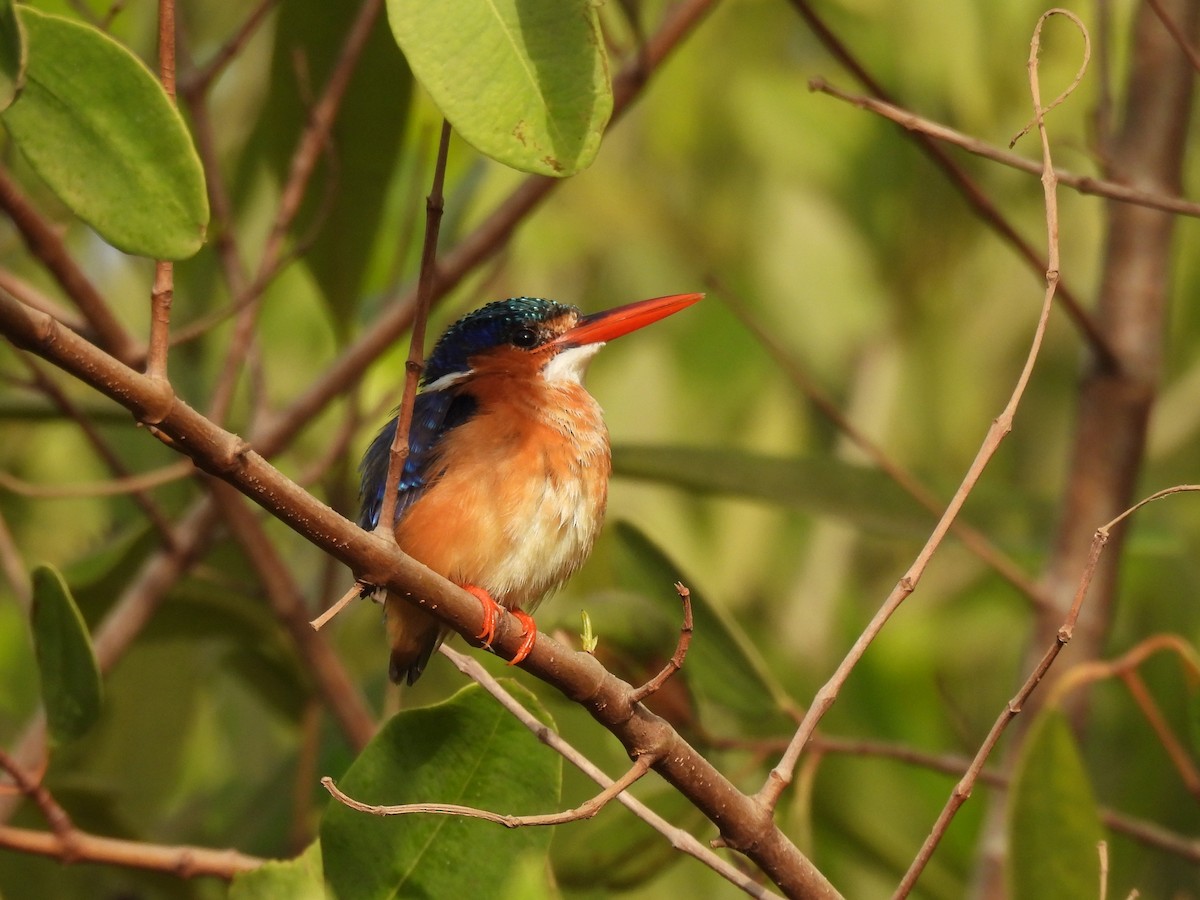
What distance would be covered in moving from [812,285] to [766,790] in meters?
3.06

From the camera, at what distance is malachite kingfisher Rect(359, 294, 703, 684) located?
101 inches

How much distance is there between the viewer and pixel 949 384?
457cm

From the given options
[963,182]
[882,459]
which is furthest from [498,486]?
[963,182]

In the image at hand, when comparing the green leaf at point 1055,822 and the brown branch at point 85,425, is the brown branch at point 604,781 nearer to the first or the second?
the green leaf at point 1055,822

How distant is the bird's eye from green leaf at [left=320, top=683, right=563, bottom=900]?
1385 mm

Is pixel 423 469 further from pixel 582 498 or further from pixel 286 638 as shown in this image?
pixel 286 638

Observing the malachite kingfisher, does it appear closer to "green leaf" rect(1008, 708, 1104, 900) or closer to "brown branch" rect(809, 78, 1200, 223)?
"brown branch" rect(809, 78, 1200, 223)

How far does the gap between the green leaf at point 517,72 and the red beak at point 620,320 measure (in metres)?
1.12

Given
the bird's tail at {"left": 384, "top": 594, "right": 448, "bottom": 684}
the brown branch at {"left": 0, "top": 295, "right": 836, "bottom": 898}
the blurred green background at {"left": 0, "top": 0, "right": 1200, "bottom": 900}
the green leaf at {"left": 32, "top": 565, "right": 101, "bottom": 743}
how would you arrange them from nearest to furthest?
1. the brown branch at {"left": 0, "top": 295, "right": 836, "bottom": 898}
2. the green leaf at {"left": 32, "top": 565, "right": 101, "bottom": 743}
3. the bird's tail at {"left": 384, "top": 594, "right": 448, "bottom": 684}
4. the blurred green background at {"left": 0, "top": 0, "right": 1200, "bottom": 900}

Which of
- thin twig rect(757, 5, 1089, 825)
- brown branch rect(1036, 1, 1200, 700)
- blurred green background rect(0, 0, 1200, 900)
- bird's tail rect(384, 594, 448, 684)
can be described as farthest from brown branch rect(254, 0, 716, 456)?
thin twig rect(757, 5, 1089, 825)

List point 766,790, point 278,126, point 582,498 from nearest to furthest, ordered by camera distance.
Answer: point 766,790 → point 582,498 → point 278,126

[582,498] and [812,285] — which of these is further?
[812,285]

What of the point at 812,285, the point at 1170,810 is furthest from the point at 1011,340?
the point at 1170,810

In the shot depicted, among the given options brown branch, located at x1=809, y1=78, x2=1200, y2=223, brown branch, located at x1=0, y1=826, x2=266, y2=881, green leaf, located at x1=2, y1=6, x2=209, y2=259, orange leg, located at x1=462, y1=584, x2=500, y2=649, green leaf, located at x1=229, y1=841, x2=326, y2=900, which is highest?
brown branch, located at x1=809, y1=78, x2=1200, y2=223
